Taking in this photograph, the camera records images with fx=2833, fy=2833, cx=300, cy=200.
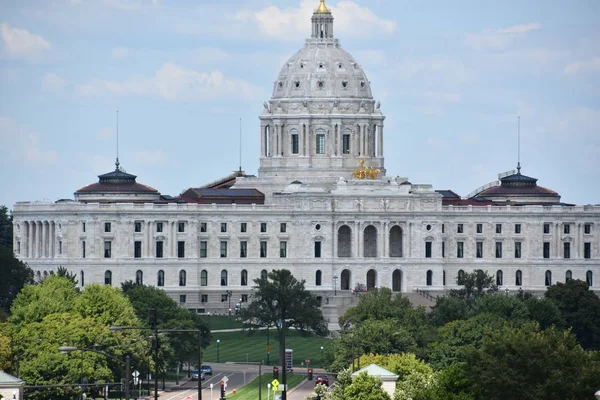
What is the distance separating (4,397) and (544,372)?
32.0 meters

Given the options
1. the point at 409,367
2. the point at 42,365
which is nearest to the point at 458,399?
the point at 409,367

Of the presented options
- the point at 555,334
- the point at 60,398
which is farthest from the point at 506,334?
the point at 60,398

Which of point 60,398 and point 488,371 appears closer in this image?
point 488,371

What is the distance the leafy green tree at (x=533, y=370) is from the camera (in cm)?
16400

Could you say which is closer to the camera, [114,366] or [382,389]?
[382,389]

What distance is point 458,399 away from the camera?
16412 centimetres

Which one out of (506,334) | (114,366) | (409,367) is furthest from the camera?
(114,366)

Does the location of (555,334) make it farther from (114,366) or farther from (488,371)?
(114,366)

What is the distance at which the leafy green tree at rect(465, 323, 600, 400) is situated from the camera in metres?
164

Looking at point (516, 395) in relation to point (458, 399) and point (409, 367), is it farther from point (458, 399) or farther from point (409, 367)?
point (409, 367)

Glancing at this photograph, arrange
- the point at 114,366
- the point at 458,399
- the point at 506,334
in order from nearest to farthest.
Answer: the point at 458,399, the point at 506,334, the point at 114,366

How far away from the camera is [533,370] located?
16712 cm

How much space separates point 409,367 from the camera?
610ft

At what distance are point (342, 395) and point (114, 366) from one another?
3158cm
